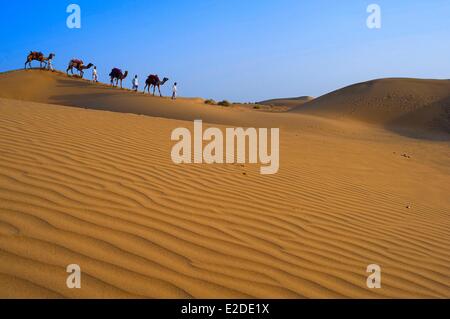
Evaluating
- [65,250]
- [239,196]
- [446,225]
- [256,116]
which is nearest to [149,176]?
[239,196]

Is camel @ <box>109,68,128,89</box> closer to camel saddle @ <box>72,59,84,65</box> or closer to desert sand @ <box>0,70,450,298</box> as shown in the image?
camel saddle @ <box>72,59,84,65</box>

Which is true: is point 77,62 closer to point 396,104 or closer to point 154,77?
point 154,77

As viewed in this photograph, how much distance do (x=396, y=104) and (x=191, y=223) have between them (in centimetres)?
2743

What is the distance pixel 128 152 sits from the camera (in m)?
5.76

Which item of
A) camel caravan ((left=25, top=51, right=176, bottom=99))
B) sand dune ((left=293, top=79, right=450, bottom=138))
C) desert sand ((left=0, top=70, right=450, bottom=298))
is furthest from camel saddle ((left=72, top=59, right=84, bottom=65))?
desert sand ((left=0, top=70, right=450, bottom=298))

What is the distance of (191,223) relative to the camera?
3.57m

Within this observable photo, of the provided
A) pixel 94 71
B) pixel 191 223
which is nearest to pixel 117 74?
pixel 94 71

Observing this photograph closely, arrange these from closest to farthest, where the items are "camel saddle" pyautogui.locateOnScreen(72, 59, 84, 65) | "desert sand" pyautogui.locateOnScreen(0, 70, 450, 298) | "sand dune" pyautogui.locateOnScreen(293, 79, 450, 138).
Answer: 1. "desert sand" pyautogui.locateOnScreen(0, 70, 450, 298)
2. "sand dune" pyautogui.locateOnScreen(293, 79, 450, 138)
3. "camel saddle" pyautogui.locateOnScreen(72, 59, 84, 65)

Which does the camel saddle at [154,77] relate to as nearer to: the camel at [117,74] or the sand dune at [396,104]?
the camel at [117,74]

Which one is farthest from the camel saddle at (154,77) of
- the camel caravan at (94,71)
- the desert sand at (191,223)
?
the desert sand at (191,223)

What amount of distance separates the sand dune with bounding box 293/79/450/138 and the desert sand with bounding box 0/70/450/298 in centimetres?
1878

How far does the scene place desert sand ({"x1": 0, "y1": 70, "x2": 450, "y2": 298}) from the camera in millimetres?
2660

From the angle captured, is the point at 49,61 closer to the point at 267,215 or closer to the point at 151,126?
the point at 151,126

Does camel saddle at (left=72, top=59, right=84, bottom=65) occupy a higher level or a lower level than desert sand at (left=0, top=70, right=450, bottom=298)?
higher
